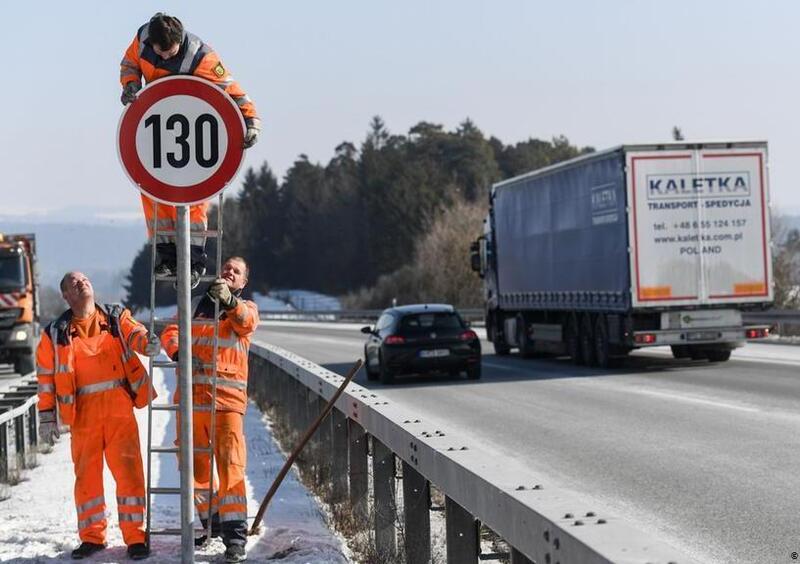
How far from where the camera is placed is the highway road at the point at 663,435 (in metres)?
9.16

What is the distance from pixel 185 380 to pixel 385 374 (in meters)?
17.7

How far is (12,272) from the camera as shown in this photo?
1100 inches

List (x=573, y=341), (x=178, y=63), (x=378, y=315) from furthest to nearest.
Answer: (x=378, y=315), (x=573, y=341), (x=178, y=63)

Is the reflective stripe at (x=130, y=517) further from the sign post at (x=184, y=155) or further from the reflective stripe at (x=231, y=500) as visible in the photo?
the sign post at (x=184, y=155)

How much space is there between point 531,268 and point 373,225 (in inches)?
4061

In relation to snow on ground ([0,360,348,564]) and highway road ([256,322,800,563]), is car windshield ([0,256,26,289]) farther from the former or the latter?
snow on ground ([0,360,348,564])

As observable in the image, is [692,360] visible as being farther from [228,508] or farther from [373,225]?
[373,225]

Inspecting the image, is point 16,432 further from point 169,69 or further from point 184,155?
point 184,155

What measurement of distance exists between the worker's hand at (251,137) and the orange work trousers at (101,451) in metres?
1.86

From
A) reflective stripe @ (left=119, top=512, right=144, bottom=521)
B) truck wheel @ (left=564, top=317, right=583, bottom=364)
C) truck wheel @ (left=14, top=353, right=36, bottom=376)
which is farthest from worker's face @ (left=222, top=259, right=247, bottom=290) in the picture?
truck wheel @ (left=14, top=353, right=36, bottom=376)

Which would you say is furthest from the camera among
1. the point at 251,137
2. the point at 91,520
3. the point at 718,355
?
the point at 718,355

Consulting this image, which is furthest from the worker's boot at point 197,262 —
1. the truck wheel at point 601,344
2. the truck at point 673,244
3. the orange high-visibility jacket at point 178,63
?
the truck wheel at point 601,344

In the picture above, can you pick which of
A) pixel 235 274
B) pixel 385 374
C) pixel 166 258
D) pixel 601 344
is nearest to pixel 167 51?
pixel 166 258

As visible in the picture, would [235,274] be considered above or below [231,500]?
above
